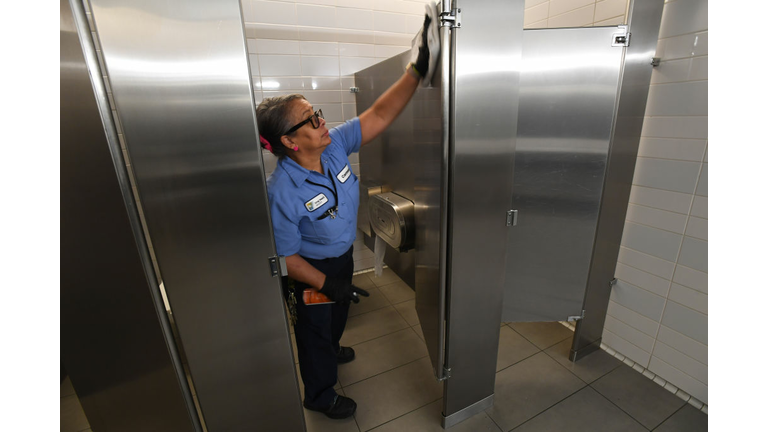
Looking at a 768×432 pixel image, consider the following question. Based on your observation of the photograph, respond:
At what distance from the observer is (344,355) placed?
6.87 ft

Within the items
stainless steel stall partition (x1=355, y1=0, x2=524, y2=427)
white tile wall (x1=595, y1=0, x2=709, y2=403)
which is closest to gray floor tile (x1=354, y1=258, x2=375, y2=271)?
stainless steel stall partition (x1=355, y1=0, x2=524, y2=427)

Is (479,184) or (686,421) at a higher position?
(479,184)

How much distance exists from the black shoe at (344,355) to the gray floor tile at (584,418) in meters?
1.00

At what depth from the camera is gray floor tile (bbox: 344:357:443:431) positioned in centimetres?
172

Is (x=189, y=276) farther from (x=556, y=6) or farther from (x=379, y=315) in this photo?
(x=556, y=6)

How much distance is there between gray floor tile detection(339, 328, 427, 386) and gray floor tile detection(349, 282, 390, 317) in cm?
34

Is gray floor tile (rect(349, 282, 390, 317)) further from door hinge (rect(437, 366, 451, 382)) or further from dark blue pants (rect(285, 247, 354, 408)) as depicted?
door hinge (rect(437, 366, 451, 382))

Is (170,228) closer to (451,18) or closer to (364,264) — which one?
(451,18)

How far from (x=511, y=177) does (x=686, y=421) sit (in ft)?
5.00

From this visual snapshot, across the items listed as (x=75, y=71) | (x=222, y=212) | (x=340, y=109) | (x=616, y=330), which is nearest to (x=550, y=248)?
(x=616, y=330)

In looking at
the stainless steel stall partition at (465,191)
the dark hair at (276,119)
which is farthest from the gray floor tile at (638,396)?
the dark hair at (276,119)

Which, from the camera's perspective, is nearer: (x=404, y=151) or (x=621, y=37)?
(x=621, y=37)

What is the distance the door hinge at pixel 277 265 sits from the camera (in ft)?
3.76

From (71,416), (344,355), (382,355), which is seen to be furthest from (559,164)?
(71,416)
